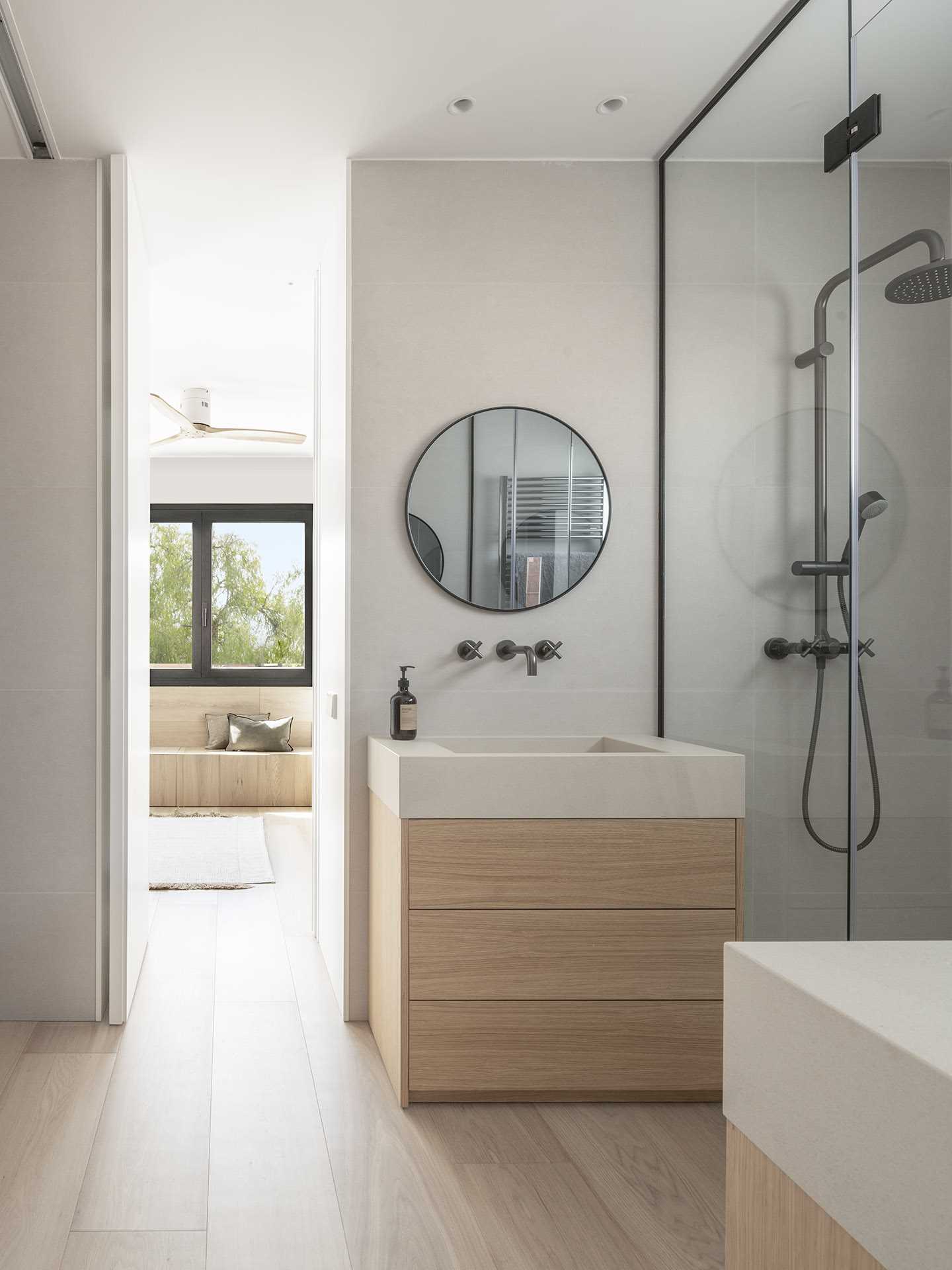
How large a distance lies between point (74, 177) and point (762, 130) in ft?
6.40

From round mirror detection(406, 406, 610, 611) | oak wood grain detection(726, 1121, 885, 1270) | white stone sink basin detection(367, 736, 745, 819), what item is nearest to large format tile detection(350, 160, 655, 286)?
round mirror detection(406, 406, 610, 611)

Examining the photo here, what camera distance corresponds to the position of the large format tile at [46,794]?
9.53 ft

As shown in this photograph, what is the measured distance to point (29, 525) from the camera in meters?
2.92

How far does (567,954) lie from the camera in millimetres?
2344

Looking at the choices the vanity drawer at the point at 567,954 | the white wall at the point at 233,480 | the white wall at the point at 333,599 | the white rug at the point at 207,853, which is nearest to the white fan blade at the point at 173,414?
the white wall at the point at 333,599

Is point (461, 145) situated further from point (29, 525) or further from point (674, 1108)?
point (674, 1108)

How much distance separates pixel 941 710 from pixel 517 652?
135 centimetres

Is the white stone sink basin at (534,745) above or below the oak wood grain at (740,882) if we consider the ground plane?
above

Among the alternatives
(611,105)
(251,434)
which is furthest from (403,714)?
(251,434)

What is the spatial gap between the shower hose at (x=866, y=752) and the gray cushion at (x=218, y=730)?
5430 mm

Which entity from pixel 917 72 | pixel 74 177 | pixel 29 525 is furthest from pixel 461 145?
pixel 29 525

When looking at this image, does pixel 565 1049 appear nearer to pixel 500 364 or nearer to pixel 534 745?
pixel 534 745

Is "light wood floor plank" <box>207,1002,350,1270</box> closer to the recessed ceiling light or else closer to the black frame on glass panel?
the black frame on glass panel

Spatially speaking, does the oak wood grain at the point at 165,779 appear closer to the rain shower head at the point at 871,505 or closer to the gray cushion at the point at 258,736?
the gray cushion at the point at 258,736
